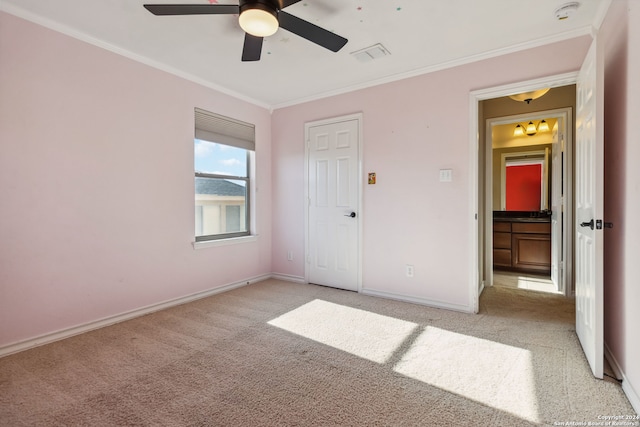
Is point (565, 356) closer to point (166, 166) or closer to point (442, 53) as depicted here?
point (442, 53)

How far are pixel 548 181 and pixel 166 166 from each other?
5.62m

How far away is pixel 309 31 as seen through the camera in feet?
6.81

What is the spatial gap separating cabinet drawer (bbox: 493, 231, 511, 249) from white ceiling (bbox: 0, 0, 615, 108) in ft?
9.91

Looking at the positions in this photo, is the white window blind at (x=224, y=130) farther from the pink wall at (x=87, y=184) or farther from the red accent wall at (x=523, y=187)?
the red accent wall at (x=523, y=187)

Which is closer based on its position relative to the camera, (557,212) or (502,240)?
(557,212)

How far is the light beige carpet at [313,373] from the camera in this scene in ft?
5.28

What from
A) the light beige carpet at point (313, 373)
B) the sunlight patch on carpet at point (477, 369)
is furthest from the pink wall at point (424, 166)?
the sunlight patch on carpet at point (477, 369)

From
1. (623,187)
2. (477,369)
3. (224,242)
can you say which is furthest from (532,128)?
(224,242)

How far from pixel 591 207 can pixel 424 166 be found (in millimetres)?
1538

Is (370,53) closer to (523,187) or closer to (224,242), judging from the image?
(224,242)

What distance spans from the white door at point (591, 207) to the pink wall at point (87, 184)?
348 cm

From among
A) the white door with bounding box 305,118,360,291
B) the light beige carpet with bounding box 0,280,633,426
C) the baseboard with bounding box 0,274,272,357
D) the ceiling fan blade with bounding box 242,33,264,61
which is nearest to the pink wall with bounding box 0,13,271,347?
the baseboard with bounding box 0,274,272,357

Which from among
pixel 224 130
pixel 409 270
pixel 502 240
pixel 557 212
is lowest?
pixel 409 270

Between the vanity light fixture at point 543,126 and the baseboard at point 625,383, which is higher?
the vanity light fixture at point 543,126
